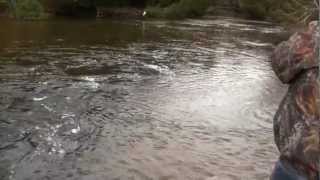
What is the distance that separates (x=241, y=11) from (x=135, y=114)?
44167 millimetres

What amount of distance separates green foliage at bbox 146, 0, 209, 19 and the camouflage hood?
47213mm

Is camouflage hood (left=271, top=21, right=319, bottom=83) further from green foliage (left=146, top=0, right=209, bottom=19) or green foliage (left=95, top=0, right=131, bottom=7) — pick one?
green foliage (left=95, top=0, right=131, bottom=7)

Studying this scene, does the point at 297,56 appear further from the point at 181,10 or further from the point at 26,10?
the point at 181,10

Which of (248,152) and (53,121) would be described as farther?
(53,121)

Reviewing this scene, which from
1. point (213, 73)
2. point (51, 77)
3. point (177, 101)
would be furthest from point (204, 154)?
point (213, 73)

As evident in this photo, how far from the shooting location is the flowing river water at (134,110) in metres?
10.1

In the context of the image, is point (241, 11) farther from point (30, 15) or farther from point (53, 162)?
point (53, 162)

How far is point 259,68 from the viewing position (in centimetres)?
2341

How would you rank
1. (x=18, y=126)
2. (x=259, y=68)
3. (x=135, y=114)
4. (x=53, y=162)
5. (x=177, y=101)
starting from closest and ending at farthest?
(x=53, y=162), (x=18, y=126), (x=135, y=114), (x=177, y=101), (x=259, y=68)

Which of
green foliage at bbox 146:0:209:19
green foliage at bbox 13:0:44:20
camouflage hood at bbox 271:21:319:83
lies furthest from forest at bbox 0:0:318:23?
camouflage hood at bbox 271:21:319:83

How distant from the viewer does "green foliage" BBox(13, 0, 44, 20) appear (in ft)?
146

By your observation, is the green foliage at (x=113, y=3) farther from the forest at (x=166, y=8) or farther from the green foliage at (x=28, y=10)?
the green foliage at (x=28, y=10)

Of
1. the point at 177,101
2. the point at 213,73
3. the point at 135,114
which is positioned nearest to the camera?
the point at 135,114

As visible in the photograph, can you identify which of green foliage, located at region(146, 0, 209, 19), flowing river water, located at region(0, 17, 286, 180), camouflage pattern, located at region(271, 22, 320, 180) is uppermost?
camouflage pattern, located at region(271, 22, 320, 180)
